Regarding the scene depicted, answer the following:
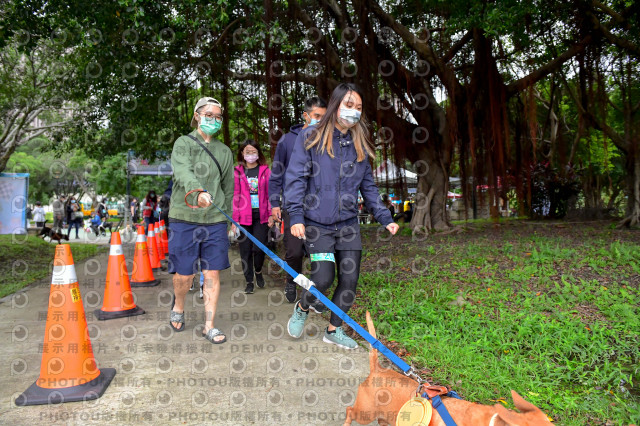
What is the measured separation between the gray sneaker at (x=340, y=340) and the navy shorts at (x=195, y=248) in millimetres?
1008

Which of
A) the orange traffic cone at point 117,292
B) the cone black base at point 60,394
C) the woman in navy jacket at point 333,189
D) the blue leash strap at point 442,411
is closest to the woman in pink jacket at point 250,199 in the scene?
the orange traffic cone at point 117,292

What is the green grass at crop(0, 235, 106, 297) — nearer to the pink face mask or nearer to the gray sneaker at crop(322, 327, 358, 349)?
the pink face mask

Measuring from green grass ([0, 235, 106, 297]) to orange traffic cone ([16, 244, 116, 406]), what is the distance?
3.53 metres

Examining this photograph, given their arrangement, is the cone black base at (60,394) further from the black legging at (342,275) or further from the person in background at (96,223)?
the person in background at (96,223)

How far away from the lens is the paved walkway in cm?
222

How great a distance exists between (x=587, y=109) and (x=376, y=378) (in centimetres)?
968

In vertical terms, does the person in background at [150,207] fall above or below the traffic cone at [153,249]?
above

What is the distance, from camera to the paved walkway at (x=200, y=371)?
2225mm

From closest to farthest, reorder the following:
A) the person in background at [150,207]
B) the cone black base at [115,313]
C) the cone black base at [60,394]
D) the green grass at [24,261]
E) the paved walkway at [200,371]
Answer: the paved walkway at [200,371] → the cone black base at [60,394] → the cone black base at [115,313] → the green grass at [24,261] → the person in background at [150,207]

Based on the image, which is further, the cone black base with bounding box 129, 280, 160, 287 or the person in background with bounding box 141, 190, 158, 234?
the person in background with bounding box 141, 190, 158, 234

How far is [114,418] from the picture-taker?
2.18 meters

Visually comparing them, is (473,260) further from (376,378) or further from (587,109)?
(587,109)

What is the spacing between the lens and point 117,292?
421 cm

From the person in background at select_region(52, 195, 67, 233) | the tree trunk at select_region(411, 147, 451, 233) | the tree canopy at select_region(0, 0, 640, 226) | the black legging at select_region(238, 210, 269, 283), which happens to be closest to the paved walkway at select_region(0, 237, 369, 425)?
the black legging at select_region(238, 210, 269, 283)
